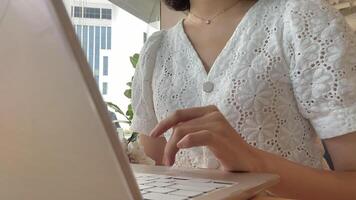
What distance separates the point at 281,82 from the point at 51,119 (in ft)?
1.97

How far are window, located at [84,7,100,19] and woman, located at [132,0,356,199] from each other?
2052mm

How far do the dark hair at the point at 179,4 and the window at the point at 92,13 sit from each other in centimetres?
182

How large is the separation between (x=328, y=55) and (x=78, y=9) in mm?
2207

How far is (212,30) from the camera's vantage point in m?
0.89

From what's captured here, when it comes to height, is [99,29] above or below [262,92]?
above

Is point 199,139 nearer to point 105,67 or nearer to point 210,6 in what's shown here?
point 210,6

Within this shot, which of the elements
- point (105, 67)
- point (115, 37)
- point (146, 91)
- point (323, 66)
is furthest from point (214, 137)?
point (115, 37)

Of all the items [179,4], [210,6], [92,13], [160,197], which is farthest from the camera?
[92,13]

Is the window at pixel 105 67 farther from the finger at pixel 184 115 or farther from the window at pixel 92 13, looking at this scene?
the finger at pixel 184 115

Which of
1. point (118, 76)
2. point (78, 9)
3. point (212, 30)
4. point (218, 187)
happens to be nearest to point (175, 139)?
point (218, 187)

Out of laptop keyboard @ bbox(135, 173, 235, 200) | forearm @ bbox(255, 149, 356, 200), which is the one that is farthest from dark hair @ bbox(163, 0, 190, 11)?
laptop keyboard @ bbox(135, 173, 235, 200)

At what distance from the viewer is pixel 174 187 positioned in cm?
35

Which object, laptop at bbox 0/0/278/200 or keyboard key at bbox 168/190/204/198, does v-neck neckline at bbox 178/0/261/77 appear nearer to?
keyboard key at bbox 168/190/204/198

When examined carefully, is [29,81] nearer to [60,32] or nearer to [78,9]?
[60,32]
